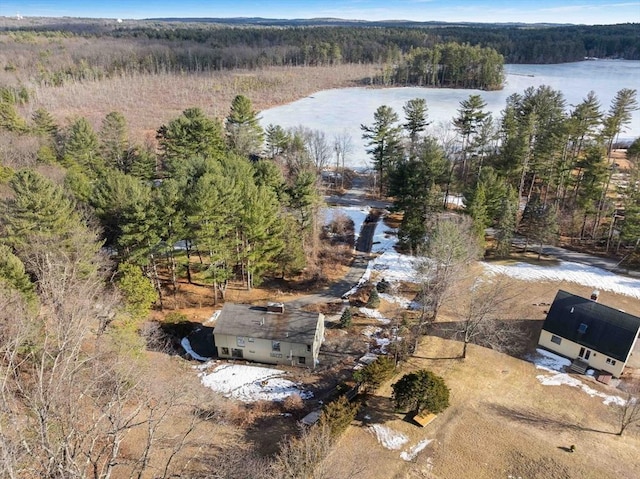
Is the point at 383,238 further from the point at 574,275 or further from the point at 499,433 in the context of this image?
the point at 499,433

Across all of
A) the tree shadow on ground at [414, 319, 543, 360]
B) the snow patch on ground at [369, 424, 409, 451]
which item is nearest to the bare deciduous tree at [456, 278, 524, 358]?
the tree shadow on ground at [414, 319, 543, 360]

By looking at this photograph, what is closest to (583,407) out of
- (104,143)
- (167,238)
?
(167,238)

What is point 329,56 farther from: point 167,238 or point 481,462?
point 481,462

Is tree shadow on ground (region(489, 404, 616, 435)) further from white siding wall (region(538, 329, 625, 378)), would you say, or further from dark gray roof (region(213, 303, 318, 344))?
dark gray roof (region(213, 303, 318, 344))

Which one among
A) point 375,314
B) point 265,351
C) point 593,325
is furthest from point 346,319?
point 593,325

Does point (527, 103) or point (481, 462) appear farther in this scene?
point (527, 103)

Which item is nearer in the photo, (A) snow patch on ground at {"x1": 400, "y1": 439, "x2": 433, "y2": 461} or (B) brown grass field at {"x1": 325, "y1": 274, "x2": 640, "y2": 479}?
(B) brown grass field at {"x1": 325, "y1": 274, "x2": 640, "y2": 479}

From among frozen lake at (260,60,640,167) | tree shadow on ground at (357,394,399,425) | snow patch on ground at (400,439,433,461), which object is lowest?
tree shadow on ground at (357,394,399,425)

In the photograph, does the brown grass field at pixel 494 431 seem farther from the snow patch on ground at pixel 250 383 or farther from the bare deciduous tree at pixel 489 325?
the snow patch on ground at pixel 250 383
